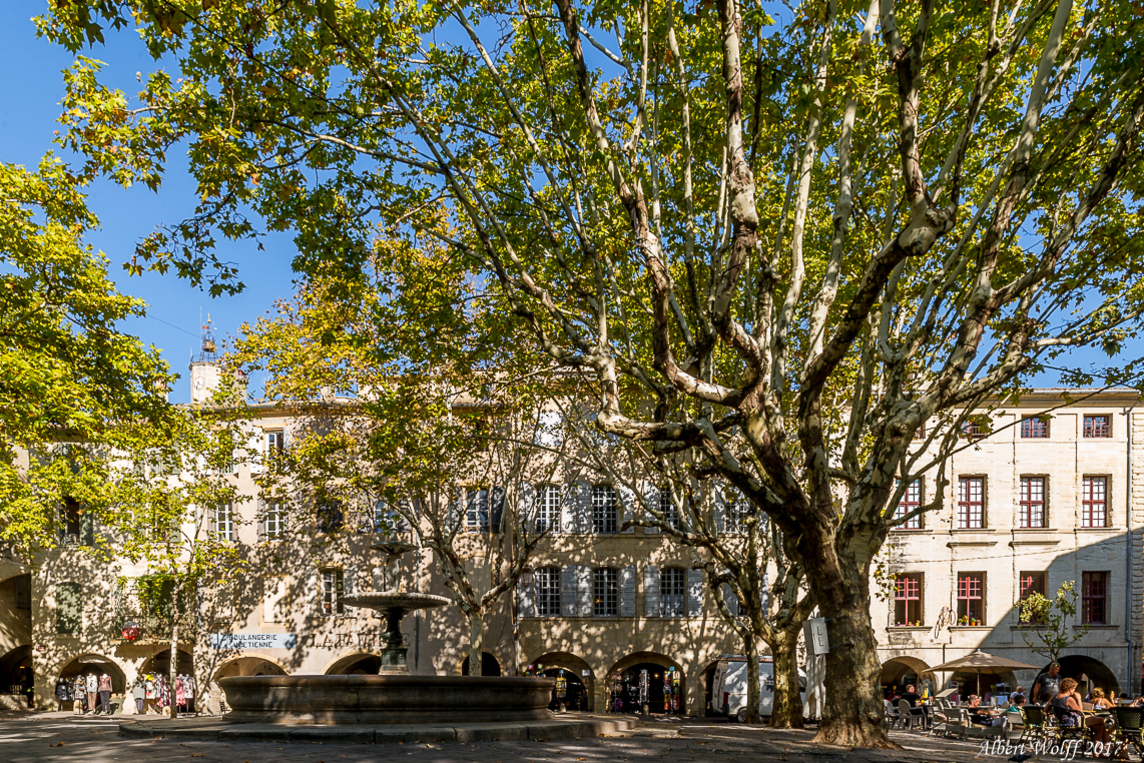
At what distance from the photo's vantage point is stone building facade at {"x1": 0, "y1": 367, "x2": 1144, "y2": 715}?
32156 mm

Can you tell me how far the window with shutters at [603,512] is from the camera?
33.1 m

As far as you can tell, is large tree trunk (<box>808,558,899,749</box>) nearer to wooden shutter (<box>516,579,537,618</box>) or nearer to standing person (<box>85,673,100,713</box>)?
wooden shutter (<box>516,579,537,618</box>)

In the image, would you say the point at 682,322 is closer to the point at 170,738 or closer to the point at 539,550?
the point at 170,738

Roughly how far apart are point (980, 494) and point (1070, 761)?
21947mm

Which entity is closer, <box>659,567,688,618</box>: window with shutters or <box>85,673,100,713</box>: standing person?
<box>85,673,100,713</box>: standing person

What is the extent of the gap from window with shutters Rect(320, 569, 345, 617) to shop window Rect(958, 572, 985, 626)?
20.8 m

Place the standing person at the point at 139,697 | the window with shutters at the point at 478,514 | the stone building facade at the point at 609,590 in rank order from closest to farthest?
the standing person at the point at 139,697, the stone building facade at the point at 609,590, the window with shutters at the point at 478,514

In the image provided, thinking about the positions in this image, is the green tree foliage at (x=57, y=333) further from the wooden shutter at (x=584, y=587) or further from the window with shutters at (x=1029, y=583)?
the window with shutters at (x=1029, y=583)

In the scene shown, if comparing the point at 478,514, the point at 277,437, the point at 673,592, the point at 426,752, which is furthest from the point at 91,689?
the point at 426,752

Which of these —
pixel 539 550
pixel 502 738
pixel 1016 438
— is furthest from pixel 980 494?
pixel 502 738

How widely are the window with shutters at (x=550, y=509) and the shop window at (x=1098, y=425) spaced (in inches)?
726

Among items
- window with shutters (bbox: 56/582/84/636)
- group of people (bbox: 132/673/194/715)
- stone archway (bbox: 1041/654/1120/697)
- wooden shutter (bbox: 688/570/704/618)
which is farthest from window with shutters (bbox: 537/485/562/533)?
stone archway (bbox: 1041/654/1120/697)

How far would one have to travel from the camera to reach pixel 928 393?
35.6 feet

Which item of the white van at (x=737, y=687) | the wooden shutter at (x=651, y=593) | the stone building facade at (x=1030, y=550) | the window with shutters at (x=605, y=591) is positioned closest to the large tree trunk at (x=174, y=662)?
the window with shutters at (x=605, y=591)
